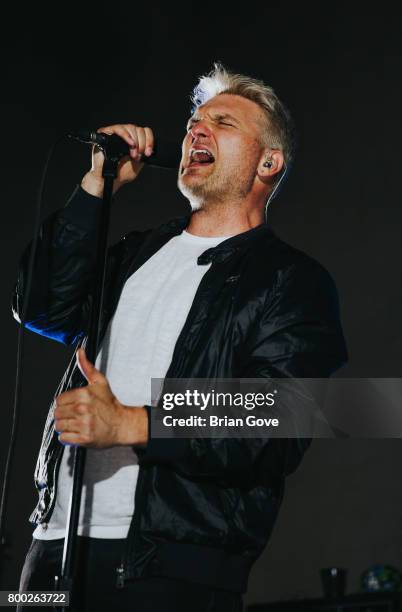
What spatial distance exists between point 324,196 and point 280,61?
87 centimetres

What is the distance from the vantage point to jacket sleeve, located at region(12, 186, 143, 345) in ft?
5.59

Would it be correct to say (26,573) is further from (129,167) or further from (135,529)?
(129,167)

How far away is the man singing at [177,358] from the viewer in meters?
1.37

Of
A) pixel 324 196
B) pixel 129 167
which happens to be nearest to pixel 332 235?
pixel 324 196

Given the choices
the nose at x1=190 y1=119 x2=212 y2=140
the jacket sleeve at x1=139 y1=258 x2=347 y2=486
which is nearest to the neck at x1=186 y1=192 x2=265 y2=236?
the nose at x1=190 y1=119 x2=212 y2=140

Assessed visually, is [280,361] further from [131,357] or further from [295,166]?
[295,166]

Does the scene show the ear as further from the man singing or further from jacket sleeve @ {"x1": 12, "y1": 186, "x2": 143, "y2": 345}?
jacket sleeve @ {"x1": 12, "y1": 186, "x2": 143, "y2": 345}

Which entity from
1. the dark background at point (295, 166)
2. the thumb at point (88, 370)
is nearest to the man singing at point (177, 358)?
the thumb at point (88, 370)

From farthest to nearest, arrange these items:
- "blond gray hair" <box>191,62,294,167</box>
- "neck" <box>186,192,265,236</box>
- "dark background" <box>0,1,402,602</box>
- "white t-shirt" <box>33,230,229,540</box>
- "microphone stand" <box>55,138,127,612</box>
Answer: "dark background" <box>0,1,402,602</box> → "blond gray hair" <box>191,62,294,167</box> → "neck" <box>186,192,265,236</box> → "white t-shirt" <box>33,230,229,540</box> → "microphone stand" <box>55,138,127,612</box>

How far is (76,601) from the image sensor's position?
54.4 inches

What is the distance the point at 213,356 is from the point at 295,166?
260 cm

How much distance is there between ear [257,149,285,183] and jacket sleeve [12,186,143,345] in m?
0.44

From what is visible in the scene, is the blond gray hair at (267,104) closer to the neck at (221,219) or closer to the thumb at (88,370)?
the neck at (221,219)

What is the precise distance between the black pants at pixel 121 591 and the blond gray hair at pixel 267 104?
3.36 ft
